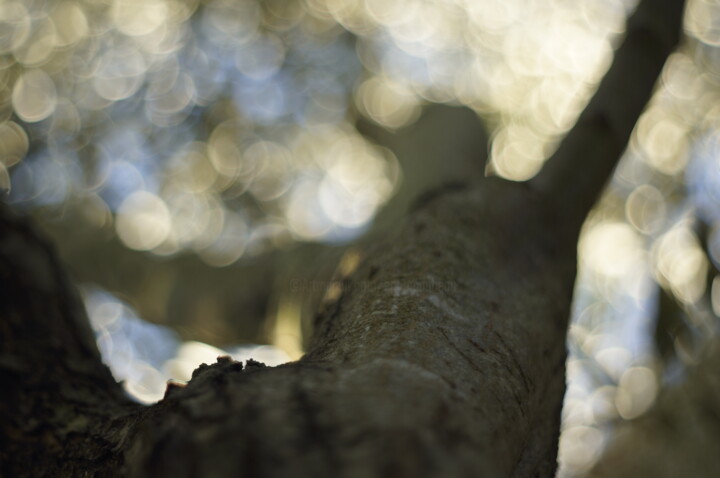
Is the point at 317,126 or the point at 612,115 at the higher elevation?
the point at 612,115

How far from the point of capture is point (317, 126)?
3.09m

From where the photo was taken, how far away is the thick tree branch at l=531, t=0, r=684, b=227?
3.57 feet

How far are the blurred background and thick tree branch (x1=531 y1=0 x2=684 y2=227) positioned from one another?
1141 mm

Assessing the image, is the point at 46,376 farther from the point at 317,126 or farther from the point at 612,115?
the point at 317,126

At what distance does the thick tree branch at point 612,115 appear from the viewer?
1.09 m

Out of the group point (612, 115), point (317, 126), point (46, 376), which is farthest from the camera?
point (317, 126)

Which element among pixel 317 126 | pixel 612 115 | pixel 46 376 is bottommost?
pixel 317 126

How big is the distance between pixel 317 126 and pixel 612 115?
2.15m

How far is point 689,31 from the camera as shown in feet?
8.96

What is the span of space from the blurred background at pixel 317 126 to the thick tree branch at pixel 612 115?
1141 millimetres

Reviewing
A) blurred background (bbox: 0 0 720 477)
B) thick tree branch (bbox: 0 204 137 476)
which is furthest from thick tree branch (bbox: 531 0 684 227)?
blurred background (bbox: 0 0 720 477)

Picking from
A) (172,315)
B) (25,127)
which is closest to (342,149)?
(172,315)

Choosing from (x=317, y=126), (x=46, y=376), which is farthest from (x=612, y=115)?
(x=317, y=126)

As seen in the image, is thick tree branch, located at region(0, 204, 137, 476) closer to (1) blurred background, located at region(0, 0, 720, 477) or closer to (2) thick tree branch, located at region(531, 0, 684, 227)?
(2) thick tree branch, located at region(531, 0, 684, 227)
